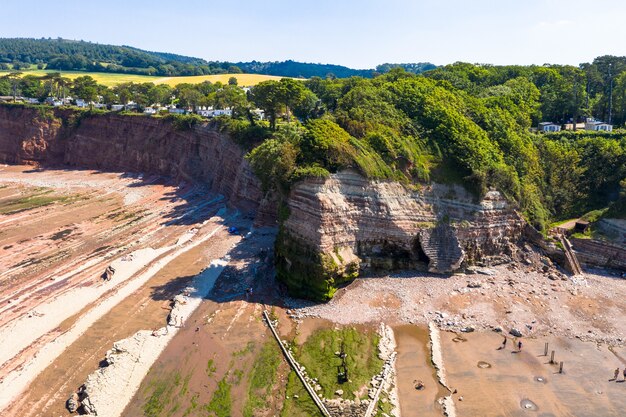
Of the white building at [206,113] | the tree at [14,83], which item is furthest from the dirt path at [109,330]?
the tree at [14,83]

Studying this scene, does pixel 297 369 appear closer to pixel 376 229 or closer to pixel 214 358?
pixel 214 358

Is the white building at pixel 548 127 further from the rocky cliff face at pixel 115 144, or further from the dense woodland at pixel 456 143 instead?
the rocky cliff face at pixel 115 144

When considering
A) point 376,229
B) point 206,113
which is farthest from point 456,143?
point 206,113

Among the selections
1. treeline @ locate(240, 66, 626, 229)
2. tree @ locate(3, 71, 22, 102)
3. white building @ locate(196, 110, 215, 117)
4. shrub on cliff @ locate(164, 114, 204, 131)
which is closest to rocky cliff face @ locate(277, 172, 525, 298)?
treeline @ locate(240, 66, 626, 229)

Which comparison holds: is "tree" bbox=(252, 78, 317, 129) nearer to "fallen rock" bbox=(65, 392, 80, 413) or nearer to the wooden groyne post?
the wooden groyne post

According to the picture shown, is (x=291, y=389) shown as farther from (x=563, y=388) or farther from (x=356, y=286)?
(x=563, y=388)

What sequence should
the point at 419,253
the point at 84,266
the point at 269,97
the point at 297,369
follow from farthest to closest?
the point at 269,97
the point at 84,266
the point at 419,253
the point at 297,369

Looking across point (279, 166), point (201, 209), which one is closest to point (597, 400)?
point (279, 166)
